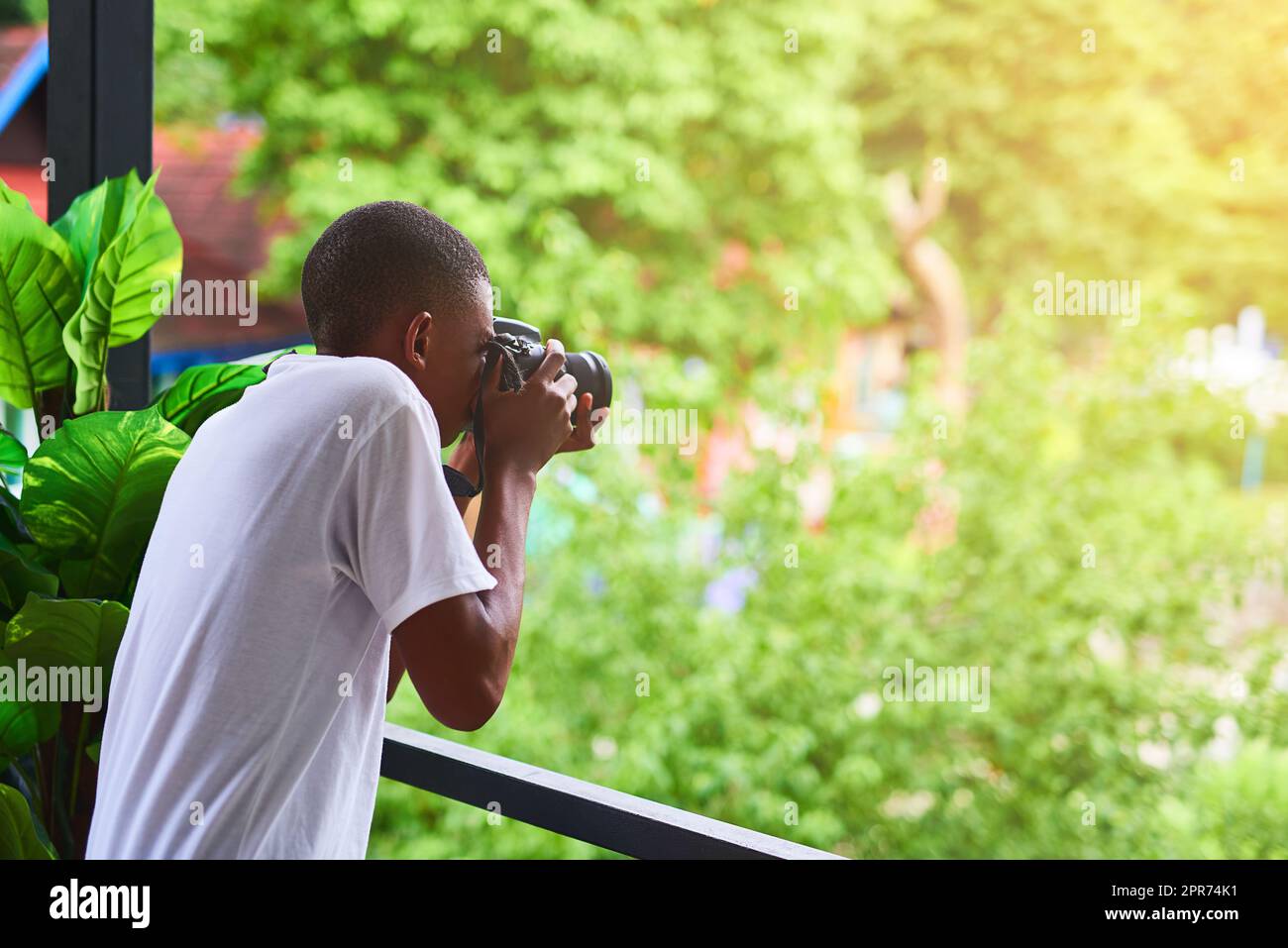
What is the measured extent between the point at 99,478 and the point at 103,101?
64cm

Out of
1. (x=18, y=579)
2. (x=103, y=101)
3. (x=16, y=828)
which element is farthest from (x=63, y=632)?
(x=103, y=101)

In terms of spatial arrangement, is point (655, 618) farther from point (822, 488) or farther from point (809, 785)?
point (822, 488)

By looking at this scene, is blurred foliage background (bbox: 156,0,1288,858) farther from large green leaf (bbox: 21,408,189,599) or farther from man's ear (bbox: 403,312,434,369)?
man's ear (bbox: 403,312,434,369)

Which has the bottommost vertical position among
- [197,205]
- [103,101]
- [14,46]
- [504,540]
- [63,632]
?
[63,632]

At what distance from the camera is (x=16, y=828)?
48.9 inches

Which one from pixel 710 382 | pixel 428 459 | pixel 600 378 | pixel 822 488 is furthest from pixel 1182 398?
pixel 428 459

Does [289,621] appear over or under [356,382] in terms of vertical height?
under

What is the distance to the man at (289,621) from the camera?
835 millimetres

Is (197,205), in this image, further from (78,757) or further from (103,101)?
(78,757)

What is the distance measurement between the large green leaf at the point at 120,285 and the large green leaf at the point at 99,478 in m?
0.18

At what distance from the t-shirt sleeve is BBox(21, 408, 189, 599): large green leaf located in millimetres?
495

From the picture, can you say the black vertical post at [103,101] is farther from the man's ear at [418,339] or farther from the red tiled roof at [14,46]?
the red tiled roof at [14,46]

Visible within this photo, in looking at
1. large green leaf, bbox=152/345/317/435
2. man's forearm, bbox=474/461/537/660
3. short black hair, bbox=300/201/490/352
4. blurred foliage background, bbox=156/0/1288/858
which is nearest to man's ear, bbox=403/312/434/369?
short black hair, bbox=300/201/490/352
